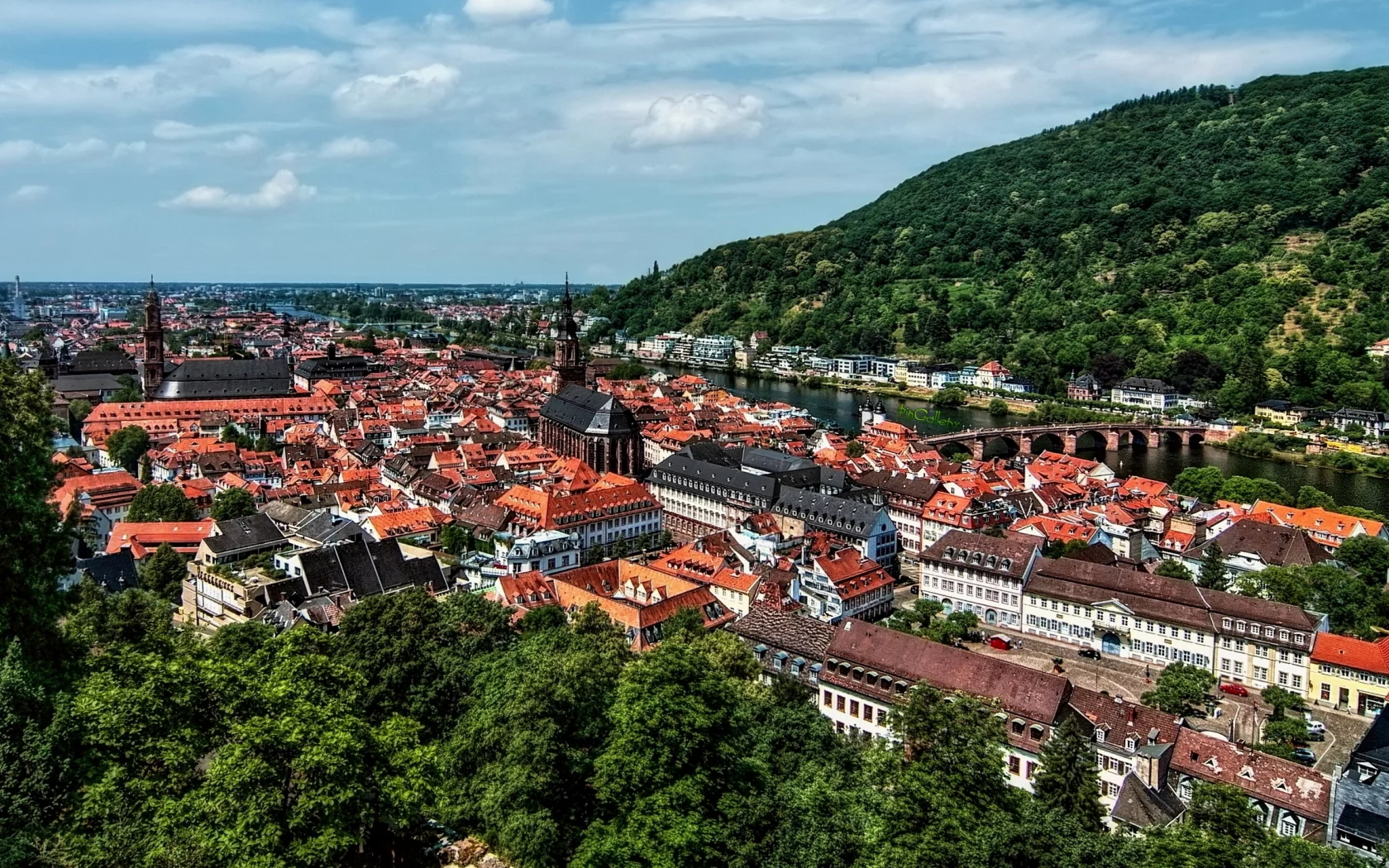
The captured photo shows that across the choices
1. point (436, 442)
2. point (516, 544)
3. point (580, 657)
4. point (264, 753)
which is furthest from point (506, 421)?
point (264, 753)

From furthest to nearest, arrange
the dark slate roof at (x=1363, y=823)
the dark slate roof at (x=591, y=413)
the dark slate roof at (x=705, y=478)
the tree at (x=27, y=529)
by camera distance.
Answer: the dark slate roof at (x=591, y=413), the dark slate roof at (x=705, y=478), the dark slate roof at (x=1363, y=823), the tree at (x=27, y=529)

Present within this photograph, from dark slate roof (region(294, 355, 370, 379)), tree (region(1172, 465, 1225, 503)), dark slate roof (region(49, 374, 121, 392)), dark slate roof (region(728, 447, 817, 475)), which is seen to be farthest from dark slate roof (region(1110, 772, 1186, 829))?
dark slate roof (region(294, 355, 370, 379))

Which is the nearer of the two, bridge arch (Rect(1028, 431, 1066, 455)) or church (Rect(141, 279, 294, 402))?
church (Rect(141, 279, 294, 402))

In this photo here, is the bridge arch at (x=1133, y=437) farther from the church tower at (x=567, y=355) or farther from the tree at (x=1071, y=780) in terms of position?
the tree at (x=1071, y=780)

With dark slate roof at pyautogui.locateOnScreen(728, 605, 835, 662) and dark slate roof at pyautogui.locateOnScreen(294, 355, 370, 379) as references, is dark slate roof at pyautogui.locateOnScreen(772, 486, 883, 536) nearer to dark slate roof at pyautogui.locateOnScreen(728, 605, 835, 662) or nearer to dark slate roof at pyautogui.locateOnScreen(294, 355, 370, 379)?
dark slate roof at pyautogui.locateOnScreen(728, 605, 835, 662)

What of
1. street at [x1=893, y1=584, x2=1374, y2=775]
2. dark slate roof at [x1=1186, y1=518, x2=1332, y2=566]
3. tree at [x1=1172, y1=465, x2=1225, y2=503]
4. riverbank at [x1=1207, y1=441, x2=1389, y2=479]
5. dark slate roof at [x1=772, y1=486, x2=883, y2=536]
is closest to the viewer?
street at [x1=893, y1=584, x2=1374, y2=775]

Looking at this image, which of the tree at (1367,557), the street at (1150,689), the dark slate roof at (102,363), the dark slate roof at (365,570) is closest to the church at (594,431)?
the dark slate roof at (365,570)

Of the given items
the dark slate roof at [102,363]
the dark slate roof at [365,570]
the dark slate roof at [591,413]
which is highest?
the dark slate roof at [102,363]
